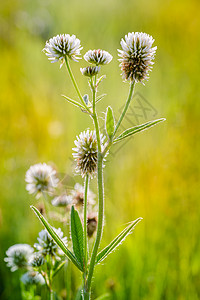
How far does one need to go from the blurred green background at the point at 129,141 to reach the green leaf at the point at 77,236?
947mm

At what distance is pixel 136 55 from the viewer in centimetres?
146

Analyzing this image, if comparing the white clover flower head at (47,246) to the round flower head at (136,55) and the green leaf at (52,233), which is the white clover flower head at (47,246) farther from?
the round flower head at (136,55)

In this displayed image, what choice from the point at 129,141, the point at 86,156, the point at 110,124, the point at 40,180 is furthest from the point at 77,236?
the point at 129,141

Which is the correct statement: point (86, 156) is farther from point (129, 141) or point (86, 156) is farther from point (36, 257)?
point (129, 141)

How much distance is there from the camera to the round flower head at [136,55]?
145 cm

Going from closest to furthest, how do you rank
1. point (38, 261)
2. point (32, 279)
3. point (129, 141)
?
point (38, 261) < point (32, 279) < point (129, 141)

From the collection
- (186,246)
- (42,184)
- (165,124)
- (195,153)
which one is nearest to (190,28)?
(165,124)

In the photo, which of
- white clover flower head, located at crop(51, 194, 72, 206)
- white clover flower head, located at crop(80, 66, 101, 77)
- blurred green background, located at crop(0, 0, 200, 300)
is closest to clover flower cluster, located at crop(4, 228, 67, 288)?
white clover flower head, located at crop(51, 194, 72, 206)

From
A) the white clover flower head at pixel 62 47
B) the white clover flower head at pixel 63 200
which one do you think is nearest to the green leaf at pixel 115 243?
the white clover flower head at pixel 63 200

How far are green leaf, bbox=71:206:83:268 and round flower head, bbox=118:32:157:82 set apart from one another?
0.60 m

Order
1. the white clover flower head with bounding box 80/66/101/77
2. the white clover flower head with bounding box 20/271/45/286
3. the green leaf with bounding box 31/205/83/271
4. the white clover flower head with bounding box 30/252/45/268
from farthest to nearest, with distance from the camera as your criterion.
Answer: the white clover flower head with bounding box 20/271/45/286 → the white clover flower head with bounding box 30/252/45/268 → the white clover flower head with bounding box 80/66/101/77 → the green leaf with bounding box 31/205/83/271

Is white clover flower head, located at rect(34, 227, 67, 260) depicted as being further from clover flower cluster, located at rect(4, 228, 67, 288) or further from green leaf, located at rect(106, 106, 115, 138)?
green leaf, located at rect(106, 106, 115, 138)

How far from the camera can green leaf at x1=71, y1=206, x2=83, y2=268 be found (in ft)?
4.60

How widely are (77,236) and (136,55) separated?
0.76 metres
